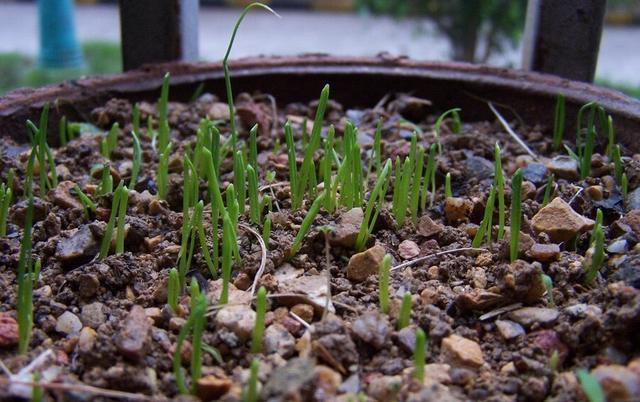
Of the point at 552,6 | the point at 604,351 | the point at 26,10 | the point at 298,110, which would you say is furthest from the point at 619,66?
the point at 26,10

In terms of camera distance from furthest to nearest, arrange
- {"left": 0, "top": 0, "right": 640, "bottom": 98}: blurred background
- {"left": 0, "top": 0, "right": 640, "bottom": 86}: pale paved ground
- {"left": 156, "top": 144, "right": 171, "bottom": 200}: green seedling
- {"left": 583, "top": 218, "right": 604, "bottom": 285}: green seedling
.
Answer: {"left": 0, "top": 0, "right": 640, "bottom": 86}: pale paved ground → {"left": 0, "top": 0, "right": 640, "bottom": 98}: blurred background → {"left": 156, "top": 144, "right": 171, "bottom": 200}: green seedling → {"left": 583, "top": 218, "right": 604, "bottom": 285}: green seedling

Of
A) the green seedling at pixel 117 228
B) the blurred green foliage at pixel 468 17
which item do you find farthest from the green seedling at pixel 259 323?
the blurred green foliage at pixel 468 17

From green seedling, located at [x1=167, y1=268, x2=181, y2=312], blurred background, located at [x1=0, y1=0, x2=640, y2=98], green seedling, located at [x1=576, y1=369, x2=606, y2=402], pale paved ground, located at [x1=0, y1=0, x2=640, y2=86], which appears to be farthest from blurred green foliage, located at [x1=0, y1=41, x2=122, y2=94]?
green seedling, located at [x1=576, y1=369, x2=606, y2=402]

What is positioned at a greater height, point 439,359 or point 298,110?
point 298,110

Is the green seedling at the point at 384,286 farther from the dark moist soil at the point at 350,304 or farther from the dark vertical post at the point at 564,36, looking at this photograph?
the dark vertical post at the point at 564,36

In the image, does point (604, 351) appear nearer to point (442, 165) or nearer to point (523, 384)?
point (523, 384)

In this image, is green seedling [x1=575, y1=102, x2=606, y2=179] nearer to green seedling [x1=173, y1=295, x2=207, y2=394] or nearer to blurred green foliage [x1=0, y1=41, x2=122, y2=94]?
green seedling [x1=173, y1=295, x2=207, y2=394]
